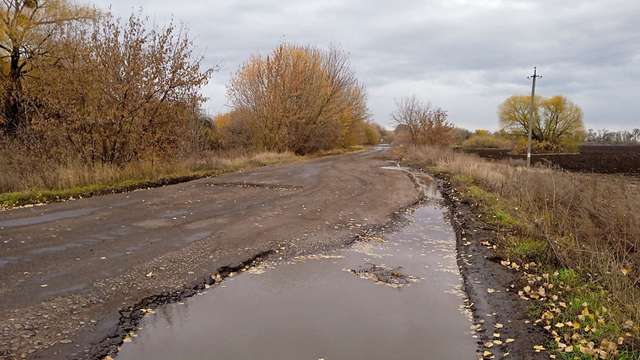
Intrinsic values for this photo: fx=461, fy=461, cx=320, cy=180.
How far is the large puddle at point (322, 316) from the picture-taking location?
186 inches

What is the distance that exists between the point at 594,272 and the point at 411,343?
11.9 ft

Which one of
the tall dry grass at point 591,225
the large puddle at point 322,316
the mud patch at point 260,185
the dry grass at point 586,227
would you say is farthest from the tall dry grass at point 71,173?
the tall dry grass at point 591,225

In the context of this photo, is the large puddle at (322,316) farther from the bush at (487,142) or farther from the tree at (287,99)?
the bush at (487,142)

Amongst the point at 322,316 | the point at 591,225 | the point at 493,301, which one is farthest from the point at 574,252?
the point at 322,316

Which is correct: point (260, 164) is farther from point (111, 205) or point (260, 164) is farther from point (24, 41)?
point (111, 205)

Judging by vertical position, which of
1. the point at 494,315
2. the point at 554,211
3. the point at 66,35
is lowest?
the point at 494,315

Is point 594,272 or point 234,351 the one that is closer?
point 234,351

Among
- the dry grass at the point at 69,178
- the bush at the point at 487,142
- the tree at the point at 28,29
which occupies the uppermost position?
the tree at the point at 28,29

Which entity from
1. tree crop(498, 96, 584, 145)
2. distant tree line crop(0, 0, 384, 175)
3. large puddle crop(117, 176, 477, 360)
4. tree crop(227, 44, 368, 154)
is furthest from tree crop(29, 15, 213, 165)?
tree crop(498, 96, 584, 145)

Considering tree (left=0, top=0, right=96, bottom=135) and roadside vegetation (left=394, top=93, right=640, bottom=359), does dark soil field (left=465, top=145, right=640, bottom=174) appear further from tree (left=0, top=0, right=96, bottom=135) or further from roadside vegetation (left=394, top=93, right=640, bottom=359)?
tree (left=0, top=0, right=96, bottom=135)

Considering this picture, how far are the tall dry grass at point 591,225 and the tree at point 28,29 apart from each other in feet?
60.4

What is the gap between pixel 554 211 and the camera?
30.3 ft

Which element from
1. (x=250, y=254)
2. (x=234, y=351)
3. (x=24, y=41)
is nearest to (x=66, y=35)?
(x=24, y=41)

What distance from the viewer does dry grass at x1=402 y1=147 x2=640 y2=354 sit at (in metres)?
6.12
